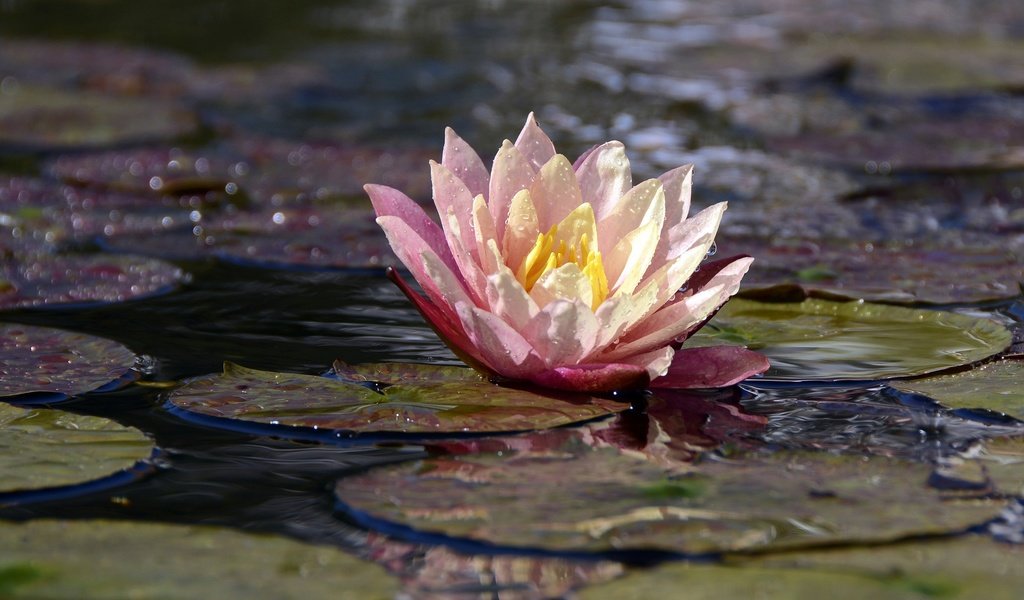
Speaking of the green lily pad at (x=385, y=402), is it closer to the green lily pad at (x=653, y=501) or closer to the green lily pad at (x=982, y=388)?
the green lily pad at (x=653, y=501)

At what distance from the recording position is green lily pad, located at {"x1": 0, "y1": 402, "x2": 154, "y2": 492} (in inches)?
55.2

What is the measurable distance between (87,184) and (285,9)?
13.4ft

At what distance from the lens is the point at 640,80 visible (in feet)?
16.3

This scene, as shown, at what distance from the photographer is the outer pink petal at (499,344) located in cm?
154

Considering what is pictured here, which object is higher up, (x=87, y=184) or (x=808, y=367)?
(x=87, y=184)

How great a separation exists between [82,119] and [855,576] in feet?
11.7

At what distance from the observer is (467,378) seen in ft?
5.65

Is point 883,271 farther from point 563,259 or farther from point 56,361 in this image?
point 56,361

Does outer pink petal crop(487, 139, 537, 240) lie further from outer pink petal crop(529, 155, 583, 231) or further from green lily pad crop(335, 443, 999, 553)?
green lily pad crop(335, 443, 999, 553)

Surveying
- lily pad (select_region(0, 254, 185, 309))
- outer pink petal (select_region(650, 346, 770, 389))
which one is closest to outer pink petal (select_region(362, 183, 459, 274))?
outer pink petal (select_region(650, 346, 770, 389))

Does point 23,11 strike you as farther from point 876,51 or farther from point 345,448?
point 345,448

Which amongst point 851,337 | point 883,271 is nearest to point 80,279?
point 851,337

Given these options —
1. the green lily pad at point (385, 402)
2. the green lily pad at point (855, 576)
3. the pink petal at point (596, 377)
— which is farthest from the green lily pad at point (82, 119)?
the green lily pad at point (855, 576)

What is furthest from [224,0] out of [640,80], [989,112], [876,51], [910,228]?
[910,228]
